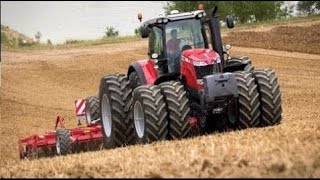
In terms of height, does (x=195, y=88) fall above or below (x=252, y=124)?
above

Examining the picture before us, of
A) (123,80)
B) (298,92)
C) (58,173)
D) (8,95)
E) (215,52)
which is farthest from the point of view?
(8,95)

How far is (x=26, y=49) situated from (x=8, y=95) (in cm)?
1460

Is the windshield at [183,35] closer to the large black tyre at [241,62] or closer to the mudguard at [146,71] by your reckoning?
the mudguard at [146,71]

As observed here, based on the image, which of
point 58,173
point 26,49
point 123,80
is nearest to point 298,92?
point 123,80

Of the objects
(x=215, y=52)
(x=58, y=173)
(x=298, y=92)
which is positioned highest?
(x=215, y=52)

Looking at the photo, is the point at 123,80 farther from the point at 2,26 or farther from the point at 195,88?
the point at 2,26

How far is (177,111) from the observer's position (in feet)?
30.6

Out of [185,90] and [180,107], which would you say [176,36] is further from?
[180,107]

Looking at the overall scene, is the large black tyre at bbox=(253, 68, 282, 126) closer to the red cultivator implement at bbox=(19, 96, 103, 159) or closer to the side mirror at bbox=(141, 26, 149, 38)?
the side mirror at bbox=(141, 26, 149, 38)

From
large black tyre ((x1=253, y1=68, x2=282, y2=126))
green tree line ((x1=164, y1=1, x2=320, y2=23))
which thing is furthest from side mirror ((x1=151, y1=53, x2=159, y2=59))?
green tree line ((x1=164, y1=1, x2=320, y2=23))

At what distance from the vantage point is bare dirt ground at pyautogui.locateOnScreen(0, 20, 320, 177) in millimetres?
5457

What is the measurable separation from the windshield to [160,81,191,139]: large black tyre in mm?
1154

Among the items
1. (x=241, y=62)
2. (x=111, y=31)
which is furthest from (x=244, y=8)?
(x=241, y=62)

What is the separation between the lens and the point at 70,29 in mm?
68562
